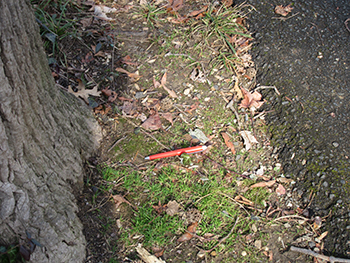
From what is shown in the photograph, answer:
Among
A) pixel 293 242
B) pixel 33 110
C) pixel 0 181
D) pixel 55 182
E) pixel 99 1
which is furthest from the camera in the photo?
pixel 99 1

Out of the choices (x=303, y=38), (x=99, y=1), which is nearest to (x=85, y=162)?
(x=99, y=1)

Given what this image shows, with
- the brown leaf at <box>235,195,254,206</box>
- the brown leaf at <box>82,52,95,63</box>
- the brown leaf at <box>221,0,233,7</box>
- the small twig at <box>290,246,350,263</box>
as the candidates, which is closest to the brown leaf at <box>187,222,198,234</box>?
the brown leaf at <box>235,195,254,206</box>

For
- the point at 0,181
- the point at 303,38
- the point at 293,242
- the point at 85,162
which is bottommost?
the point at 293,242

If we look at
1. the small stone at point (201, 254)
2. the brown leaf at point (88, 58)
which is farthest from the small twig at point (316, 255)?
the brown leaf at point (88, 58)

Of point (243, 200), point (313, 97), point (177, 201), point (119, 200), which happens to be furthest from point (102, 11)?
point (243, 200)

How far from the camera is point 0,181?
5.28 feet

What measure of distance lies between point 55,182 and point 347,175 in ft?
8.12

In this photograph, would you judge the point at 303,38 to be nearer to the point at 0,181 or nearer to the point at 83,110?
the point at 83,110

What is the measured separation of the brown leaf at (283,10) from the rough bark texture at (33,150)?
9.82 feet

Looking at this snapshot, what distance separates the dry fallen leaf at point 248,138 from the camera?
2980 mm

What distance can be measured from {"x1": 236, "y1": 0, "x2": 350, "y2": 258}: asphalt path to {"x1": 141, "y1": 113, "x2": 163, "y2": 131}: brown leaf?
1170 millimetres

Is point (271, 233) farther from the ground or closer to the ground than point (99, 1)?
closer to the ground

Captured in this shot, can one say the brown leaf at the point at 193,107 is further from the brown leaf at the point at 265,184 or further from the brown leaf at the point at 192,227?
the brown leaf at the point at 192,227

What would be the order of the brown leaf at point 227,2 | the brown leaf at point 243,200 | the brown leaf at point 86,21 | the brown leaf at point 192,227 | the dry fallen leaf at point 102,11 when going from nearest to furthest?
the brown leaf at point 192,227
the brown leaf at point 243,200
the brown leaf at point 86,21
the dry fallen leaf at point 102,11
the brown leaf at point 227,2
